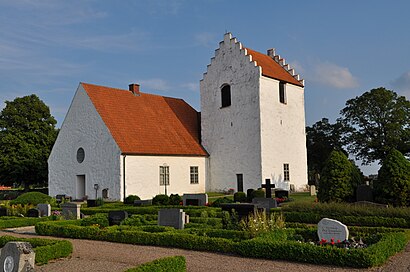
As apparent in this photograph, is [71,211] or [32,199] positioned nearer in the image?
[71,211]

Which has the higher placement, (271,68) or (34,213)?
(271,68)

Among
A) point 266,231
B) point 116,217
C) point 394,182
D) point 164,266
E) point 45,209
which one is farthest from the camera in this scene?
point 45,209

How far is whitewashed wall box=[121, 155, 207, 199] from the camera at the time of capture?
2575 cm

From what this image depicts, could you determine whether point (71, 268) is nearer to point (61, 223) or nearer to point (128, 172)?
point (61, 223)

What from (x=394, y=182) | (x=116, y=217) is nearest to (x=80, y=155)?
(x=116, y=217)

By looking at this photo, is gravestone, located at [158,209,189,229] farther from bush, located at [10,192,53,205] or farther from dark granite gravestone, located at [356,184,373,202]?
bush, located at [10,192,53,205]

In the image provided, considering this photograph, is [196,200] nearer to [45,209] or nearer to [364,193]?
[45,209]

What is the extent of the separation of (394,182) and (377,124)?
1140 inches

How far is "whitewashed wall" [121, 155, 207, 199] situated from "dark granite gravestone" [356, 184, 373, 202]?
14134 millimetres

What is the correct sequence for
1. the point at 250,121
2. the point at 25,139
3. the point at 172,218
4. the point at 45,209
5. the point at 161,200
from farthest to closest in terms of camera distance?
the point at 25,139
the point at 250,121
the point at 161,200
the point at 45,209
the point at 172,218

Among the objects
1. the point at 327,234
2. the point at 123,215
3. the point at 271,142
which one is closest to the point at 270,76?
the point at 271,142

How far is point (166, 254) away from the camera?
954cm

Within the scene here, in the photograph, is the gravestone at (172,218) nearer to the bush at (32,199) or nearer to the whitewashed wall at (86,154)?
the bush at (32,199)

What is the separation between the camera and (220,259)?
29.2ft
